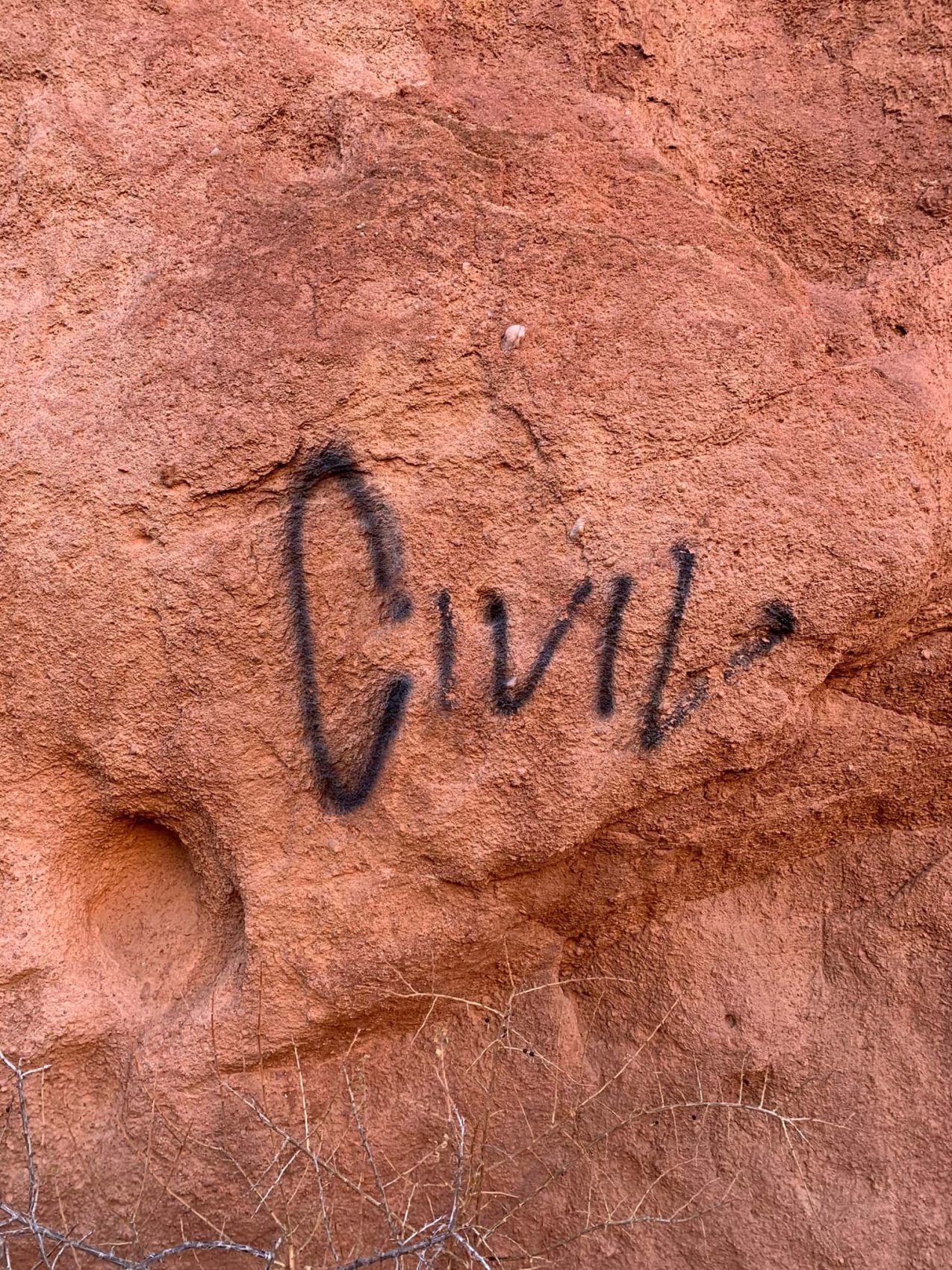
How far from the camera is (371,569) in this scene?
5.70ft

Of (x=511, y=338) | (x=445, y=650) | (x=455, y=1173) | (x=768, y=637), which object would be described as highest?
(x=511, y=338)

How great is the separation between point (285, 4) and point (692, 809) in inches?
59.4

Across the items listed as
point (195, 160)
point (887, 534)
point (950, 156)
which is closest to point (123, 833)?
point (195, 160)

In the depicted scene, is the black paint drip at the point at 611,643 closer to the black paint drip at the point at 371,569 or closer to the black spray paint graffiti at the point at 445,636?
the black spray paint graffiti at the point at 445,636

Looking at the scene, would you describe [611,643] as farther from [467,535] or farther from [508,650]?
[467,535]

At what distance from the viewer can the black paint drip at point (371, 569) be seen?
173 cm

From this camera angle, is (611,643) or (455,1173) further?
(455,1173)

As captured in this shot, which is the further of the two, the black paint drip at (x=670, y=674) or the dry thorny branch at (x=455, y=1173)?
the dry thorny branch at (x=455, y=1173)

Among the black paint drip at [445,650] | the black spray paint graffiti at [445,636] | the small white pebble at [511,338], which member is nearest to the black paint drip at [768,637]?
the black spray paint graffiti at [445,636]

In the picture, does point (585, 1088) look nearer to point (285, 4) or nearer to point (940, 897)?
point (940, 897)

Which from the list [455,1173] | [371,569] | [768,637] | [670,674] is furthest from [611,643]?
[455,1173]

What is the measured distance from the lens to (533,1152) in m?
1.90

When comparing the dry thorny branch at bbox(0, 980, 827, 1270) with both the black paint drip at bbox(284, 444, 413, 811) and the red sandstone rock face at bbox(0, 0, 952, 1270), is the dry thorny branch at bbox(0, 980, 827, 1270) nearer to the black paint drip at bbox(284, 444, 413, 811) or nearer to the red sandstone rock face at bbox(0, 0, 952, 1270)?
the red sandstone rock face at bbox(0, 0, 952, 1270)

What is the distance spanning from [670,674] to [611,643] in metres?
0.11
